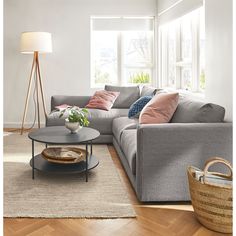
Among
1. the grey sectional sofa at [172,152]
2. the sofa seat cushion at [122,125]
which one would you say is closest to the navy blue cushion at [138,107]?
the sofa seat cushion at [122,125]

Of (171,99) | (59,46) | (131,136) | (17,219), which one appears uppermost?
(59,46)

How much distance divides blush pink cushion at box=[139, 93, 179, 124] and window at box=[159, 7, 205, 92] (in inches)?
52.9

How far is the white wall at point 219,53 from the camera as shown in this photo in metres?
3.06

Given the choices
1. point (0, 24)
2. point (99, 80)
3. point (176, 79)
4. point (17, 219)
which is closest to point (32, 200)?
point (17, 219)

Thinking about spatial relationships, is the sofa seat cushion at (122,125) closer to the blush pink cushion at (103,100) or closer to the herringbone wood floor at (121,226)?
the blush pink cushion at (103,100)

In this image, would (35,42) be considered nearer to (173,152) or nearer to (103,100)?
(103,100)

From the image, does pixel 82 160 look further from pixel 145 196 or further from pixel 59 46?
pixel 59 46

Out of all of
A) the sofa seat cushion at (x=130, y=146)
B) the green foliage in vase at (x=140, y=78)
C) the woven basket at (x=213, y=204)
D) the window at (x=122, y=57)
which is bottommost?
the woven basket at (x=213, y=204)

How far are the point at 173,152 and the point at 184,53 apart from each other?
311 cm

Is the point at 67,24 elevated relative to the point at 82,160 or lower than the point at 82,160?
elevated

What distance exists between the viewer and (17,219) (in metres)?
2.31

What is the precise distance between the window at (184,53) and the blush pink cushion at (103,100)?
1110 millimetres

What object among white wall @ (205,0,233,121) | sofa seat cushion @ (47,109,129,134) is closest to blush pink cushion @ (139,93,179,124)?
white wall @ (205,0,233,121)

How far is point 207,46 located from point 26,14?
13.2ft
